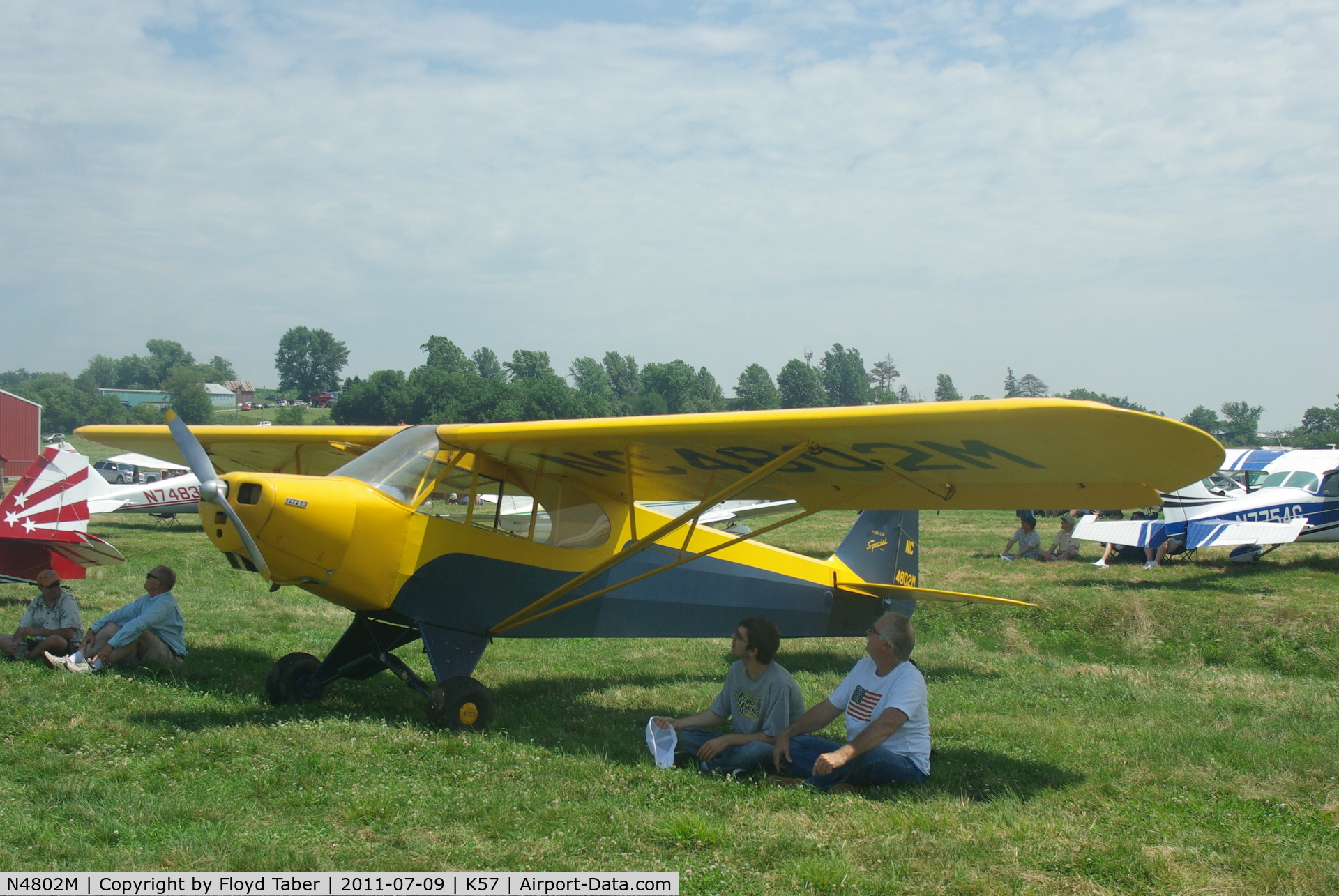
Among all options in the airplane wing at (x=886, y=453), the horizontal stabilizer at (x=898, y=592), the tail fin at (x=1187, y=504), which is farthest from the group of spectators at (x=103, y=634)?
the tail fin at (x=1187, y=504)

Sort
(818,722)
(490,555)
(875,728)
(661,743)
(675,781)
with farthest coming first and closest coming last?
(490,555)
(661,743)
(818,722)
(675,781)
(875,728)

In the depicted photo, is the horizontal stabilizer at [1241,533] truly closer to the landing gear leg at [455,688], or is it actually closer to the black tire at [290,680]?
the landing gear leg at [455,688]

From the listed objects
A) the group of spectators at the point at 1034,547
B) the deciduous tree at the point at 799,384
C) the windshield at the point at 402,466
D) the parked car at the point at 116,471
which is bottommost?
the parked car at the point at 116,471

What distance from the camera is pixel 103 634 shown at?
7363 mm

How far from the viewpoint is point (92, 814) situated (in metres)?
4.21

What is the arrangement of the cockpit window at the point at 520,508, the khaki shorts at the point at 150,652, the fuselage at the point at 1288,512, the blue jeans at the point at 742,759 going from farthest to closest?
the fuselage at the point at 1288,512
the khaki shorts at the point at 150,652
the cockpit window at the point at 520,508
the blue jeans at the point at 742,759

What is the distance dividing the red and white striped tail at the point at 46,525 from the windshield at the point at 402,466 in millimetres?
4770

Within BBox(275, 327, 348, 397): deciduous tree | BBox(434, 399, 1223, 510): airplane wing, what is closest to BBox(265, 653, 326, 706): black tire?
BBox(434, 399, 1223, 510): airplane wing

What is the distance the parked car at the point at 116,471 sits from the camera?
42.0 meters

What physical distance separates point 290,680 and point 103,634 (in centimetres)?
197

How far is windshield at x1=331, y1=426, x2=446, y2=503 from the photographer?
251 inches

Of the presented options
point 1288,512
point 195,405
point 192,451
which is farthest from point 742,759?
point 195,405

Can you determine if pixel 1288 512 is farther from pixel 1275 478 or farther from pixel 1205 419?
pixel 1205 419

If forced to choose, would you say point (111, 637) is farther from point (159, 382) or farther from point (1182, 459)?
point (159, 382)
